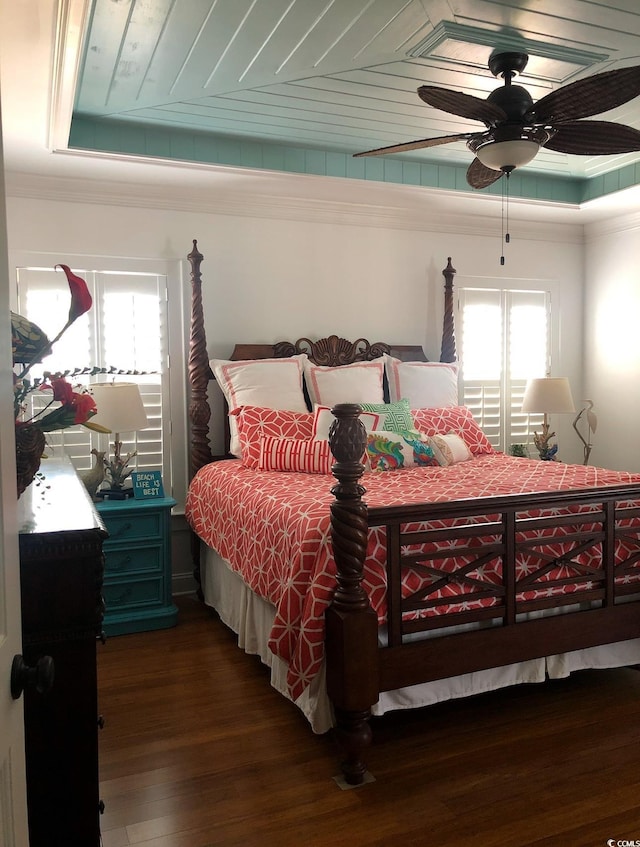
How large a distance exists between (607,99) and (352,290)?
2.44 metres

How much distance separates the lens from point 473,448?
162 inches

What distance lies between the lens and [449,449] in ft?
12.4

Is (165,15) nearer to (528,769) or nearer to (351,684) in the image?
(351,684)

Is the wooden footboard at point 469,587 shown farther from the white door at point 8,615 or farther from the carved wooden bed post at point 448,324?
the carved wooden bed post at point 448,324

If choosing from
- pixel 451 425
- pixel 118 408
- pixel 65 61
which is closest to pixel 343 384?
pixel 451 425

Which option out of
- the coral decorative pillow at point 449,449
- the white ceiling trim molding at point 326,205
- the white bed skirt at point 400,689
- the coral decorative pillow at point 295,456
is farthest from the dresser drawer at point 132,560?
the white ceiling trim molding at point 326,205

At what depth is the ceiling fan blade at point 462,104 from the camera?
237cm

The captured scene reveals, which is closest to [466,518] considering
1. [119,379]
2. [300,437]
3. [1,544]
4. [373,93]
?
[300,437]

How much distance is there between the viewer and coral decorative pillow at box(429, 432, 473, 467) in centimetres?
374

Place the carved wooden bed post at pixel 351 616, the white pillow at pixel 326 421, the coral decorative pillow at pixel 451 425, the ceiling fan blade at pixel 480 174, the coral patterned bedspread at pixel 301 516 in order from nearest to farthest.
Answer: the carved wooden bed post at pixel 351 616 → the coral patterned bedspread at pixel 301 516 → the ceiling fan blade at pixel 480 174 → the white pillow at pixel 326 421 → the coral decorative pillow at pixel 451 425

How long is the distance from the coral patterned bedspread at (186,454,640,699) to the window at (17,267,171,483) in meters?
0.47

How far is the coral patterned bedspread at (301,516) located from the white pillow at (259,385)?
37cm

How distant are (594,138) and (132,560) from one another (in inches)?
115

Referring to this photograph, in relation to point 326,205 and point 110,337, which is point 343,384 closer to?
point 326,205
